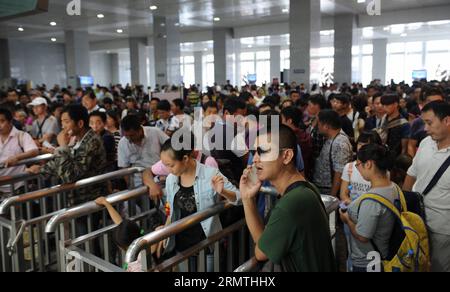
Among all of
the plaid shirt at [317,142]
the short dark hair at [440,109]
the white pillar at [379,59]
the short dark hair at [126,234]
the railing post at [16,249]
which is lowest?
the railing post at [16,249]

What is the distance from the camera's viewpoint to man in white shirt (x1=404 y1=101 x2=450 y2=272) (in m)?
2.76

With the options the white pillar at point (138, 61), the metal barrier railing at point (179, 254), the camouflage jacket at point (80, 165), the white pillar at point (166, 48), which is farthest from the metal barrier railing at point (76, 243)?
the white pillar at point (138, 61)

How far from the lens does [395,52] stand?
29453mm

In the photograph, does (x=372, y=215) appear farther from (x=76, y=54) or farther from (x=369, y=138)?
(x=76, y=54)

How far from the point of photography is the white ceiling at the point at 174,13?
13727 millimetres

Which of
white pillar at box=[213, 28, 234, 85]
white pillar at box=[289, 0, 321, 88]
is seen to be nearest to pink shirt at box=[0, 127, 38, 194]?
white pillar at box=[289, 0, 321, 88]

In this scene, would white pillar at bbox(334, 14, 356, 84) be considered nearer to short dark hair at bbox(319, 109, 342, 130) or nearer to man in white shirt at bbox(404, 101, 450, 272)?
short dark hair at bbox(319, 109, 342, 130)

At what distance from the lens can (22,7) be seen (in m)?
3.16

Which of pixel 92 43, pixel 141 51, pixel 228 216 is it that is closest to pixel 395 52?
pixel 141 51

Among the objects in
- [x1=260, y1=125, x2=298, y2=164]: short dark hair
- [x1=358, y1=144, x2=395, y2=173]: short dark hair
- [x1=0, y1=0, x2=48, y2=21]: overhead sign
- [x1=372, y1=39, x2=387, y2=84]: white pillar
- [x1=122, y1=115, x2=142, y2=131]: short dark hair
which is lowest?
[x1=358, y1=144, x2=395, y2=173]: short dark hair

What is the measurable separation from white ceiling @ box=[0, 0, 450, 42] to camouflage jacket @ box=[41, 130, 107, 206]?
9.12 meters

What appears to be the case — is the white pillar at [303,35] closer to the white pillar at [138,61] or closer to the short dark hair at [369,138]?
the short dark hair at [369,138]

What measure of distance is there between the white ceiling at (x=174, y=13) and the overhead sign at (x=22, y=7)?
28.3 ft
